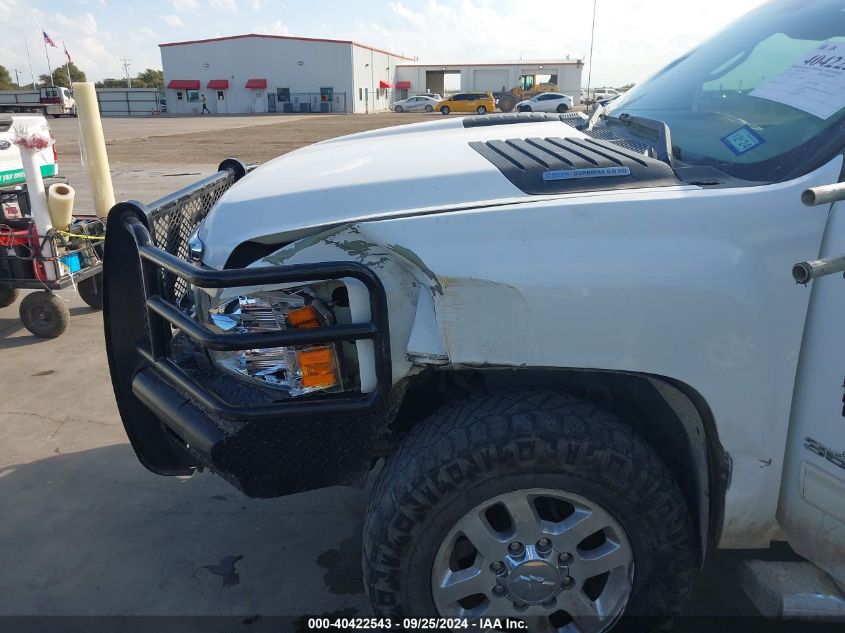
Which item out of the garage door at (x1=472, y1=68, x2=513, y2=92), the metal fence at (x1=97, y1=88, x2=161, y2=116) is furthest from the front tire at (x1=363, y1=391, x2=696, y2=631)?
the garage door at (x1=472, y1=68, x2=513, y2=92)

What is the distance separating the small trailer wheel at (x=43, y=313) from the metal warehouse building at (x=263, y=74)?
2251 inches

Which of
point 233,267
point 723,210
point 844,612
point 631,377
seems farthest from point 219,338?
point 844,612

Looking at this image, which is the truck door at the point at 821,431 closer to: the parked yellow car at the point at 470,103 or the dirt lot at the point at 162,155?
the dirt lot at the point at 162,155

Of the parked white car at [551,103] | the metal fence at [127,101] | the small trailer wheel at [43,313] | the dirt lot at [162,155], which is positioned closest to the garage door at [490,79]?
the parked white car at [551,103]

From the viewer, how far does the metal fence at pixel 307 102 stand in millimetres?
59281

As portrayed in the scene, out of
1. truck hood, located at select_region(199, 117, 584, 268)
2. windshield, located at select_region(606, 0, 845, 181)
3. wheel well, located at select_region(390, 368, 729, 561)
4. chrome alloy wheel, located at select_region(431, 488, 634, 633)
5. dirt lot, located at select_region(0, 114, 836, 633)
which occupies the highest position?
windshield, located at select_region(606, 0, 845, 181)

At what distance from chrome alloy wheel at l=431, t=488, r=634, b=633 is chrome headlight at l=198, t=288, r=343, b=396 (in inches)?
23.1

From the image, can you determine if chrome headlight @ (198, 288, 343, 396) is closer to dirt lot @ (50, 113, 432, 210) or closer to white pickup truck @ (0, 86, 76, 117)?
dirt lot @ (50, 113, 432, 210)

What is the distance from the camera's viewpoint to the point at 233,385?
205 cm

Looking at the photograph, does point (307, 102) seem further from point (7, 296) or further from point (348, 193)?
point (348, 193)

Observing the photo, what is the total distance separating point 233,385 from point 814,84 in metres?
2.00

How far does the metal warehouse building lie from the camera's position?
196ft

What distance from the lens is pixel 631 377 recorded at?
1.93 metres

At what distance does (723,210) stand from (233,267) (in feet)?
4.52
